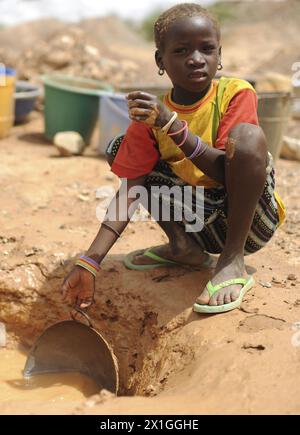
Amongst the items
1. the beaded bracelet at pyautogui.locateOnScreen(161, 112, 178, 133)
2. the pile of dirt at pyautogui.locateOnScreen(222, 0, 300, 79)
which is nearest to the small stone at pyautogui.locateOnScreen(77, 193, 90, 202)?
the beaded bracelet at pyautogui.locateOnScreen(161, 112, 178, 133)

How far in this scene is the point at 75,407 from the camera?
178cm

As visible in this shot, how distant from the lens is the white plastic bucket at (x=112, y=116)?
466 cm

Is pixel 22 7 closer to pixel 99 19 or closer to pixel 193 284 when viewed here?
pixel 99 19

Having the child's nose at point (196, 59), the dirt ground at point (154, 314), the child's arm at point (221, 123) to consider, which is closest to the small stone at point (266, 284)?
the dirt ground at point (154, 314)

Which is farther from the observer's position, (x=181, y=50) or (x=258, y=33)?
(x=258, y=33)

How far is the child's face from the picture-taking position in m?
2.11

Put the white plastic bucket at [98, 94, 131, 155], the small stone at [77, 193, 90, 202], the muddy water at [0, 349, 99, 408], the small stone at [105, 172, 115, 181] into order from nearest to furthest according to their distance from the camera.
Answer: the muddy water at [0, 349, 99, 408] < the small stone at [77, 193, 90, 202] < the small stone at [105, 172, 115, 181] < the white plastic bucket at [98, 94, 131, 155]

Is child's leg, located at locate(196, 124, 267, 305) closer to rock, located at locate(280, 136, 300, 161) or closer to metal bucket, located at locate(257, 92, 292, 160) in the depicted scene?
metal bucket, located at locate(257, 92, 292, 160)

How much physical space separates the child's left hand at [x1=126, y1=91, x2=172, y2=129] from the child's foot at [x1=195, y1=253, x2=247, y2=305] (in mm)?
605

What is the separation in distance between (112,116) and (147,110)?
9.24 feet

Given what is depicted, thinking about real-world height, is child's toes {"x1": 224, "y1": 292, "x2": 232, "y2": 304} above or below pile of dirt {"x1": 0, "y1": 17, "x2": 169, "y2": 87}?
below

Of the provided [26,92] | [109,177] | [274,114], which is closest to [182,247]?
[109,177]

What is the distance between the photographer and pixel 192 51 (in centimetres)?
213

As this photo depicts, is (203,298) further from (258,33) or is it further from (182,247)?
(258,33)
